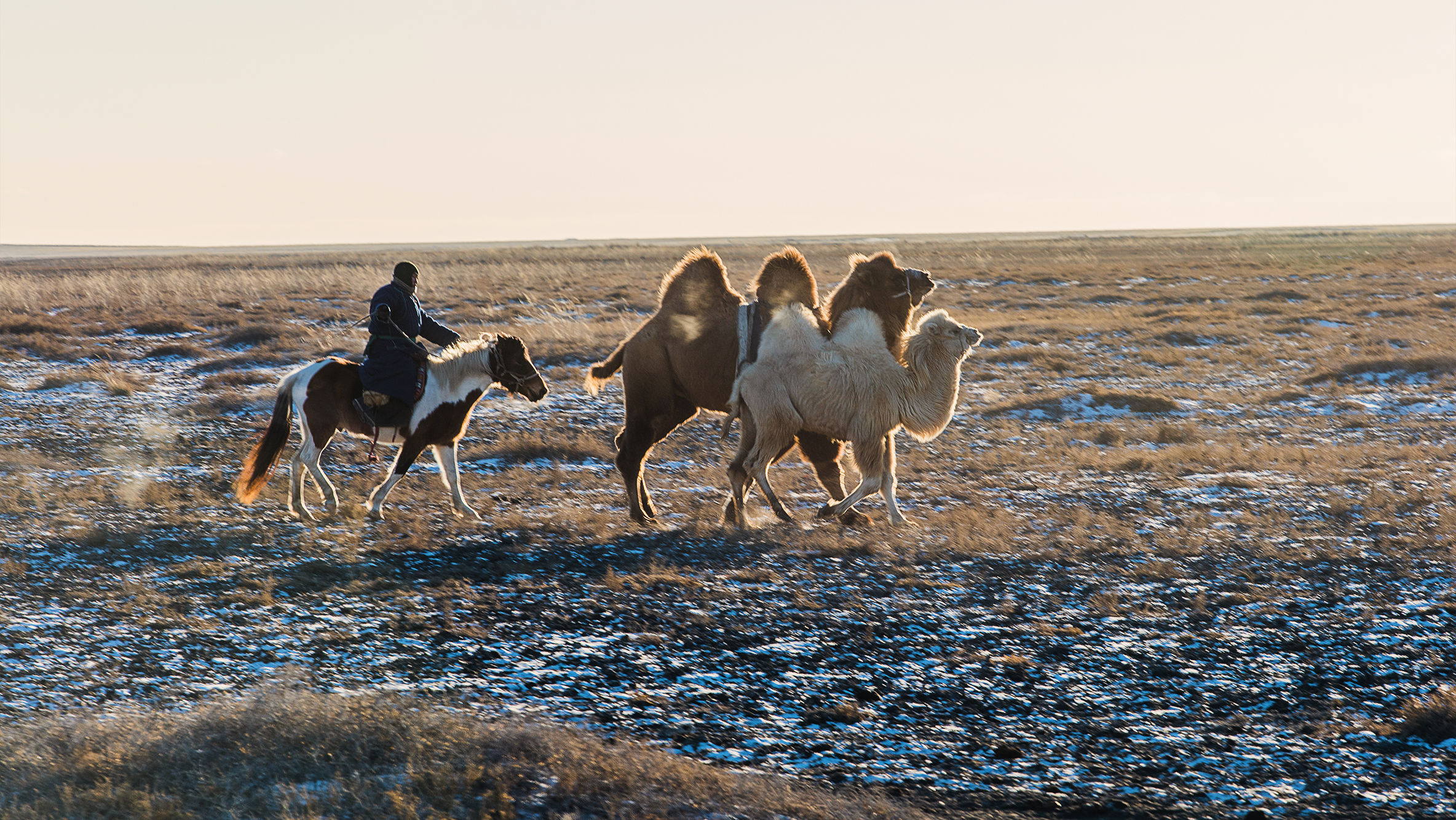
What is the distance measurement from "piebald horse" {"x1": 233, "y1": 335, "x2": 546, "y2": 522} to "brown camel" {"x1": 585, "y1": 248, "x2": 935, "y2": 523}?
93cm

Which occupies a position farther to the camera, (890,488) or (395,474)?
(395,474)

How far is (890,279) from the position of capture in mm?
9273

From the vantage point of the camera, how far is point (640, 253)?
269 feet

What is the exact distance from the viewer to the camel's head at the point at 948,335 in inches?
352

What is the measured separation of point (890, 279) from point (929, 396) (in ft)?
3.43

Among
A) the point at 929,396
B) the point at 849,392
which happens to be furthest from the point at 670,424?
the point at 929,396

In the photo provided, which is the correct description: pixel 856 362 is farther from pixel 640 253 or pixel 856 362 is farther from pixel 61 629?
pixel 640 253

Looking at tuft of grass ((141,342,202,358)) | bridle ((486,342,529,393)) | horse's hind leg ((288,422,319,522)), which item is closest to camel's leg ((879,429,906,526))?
bridle ((486,342,529,393))

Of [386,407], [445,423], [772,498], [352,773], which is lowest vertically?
[352,773]

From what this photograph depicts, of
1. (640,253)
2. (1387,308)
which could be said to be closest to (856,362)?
(1387,308)

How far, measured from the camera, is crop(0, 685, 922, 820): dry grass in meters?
4.20

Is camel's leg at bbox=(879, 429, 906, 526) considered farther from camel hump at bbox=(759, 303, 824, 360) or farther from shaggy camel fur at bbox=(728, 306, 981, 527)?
camel hump at bbox=(759, 303, 824, 360)

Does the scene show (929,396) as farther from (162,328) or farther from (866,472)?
(162,328)

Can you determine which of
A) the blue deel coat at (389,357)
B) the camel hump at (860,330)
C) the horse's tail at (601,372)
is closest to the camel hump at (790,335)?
the camel hump at (860,330)
